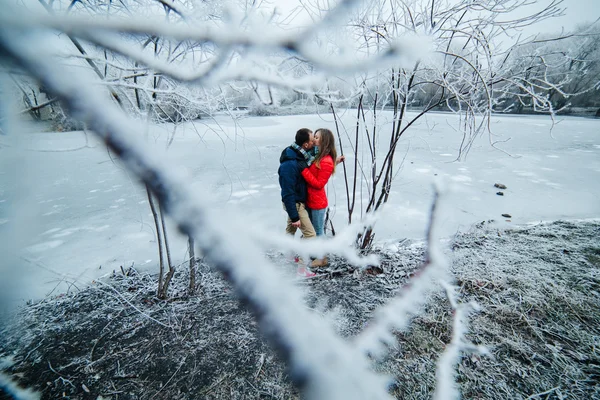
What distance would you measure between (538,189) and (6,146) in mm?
6912

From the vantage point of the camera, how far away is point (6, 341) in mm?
1792

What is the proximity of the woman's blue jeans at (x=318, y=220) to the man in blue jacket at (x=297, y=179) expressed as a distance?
14cm

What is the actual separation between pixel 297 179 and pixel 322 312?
1263mm

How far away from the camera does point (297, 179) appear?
8.19ft

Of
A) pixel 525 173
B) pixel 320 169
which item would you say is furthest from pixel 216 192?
pixel 525 173

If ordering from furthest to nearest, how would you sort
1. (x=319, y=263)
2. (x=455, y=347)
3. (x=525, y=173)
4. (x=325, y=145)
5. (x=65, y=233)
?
(x=525, y=173), (x=65, y=233), (x=319, y=263), (x=325, y=145), (x=455, y=347)

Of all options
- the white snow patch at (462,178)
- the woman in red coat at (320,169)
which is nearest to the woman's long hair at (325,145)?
the woman in red coat at (320,169)

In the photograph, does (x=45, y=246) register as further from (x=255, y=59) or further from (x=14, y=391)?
(x=255, y=59)

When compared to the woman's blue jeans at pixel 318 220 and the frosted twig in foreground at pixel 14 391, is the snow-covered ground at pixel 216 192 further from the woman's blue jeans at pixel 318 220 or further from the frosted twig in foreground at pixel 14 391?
the frosted twig in foreground at pixel 14 391

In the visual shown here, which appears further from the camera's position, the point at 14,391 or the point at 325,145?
the point at 325,145

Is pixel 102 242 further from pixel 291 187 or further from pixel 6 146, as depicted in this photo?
pixel 6 146

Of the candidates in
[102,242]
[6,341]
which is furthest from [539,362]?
[102,242]

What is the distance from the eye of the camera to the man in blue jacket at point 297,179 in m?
2.42

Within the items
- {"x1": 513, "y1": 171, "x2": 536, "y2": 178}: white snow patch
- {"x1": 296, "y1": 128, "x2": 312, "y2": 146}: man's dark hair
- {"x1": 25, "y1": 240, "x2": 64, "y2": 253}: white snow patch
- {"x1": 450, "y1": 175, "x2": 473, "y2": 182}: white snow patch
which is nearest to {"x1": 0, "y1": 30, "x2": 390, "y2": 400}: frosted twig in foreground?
{"x1": 296, "y1": 128, "x2": 312, "y2": 146}: man's dark hair
